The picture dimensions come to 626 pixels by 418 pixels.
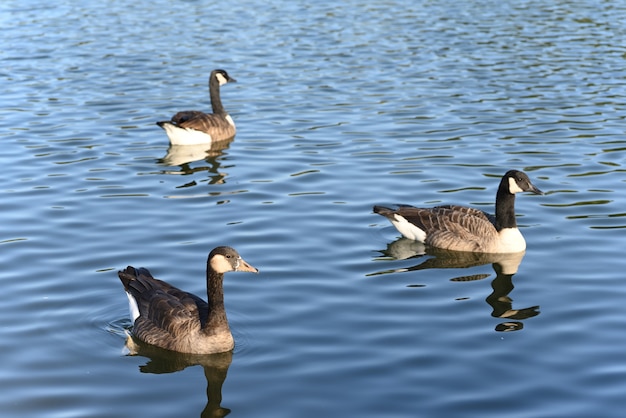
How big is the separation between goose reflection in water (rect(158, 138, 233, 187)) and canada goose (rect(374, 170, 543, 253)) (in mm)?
→ 5424

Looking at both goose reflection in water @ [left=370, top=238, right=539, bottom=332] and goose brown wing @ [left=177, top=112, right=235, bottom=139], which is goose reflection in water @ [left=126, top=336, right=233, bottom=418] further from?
goose brown wing @ [left=177, top=112, right=235, bottom=139]

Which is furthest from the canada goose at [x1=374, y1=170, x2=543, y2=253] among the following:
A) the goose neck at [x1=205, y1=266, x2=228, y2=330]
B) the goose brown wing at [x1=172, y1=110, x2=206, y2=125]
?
the goose brown wing at [x1=172, y1=110, x2=206, y2=125]

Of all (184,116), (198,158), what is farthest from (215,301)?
(184,116)

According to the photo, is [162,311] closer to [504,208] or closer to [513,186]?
[504,208]

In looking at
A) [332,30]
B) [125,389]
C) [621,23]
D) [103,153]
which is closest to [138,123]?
[103,153]

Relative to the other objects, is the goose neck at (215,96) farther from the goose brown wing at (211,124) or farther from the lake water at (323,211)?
the goose brown wing at (211,124)

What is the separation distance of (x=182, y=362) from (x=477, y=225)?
5892 millimetres

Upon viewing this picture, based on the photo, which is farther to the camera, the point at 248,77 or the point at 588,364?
the point at 248,77

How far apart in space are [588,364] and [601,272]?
3367 millimetres

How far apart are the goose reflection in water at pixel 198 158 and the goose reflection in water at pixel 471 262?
5.22m

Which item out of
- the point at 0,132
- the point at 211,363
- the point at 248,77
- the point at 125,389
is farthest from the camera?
the point at 248,77

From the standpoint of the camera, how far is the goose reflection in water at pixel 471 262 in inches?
565

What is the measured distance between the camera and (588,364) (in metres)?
12.1

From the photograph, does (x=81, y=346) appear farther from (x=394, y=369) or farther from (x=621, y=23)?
(x=621, y=23)
